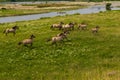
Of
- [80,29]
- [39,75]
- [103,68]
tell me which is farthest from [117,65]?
[80,29]

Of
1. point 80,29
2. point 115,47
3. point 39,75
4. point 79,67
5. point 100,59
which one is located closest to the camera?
point 39,75

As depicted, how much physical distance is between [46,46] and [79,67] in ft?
26.4

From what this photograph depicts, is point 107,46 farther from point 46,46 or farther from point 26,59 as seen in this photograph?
point 26,59

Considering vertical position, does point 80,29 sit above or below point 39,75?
below

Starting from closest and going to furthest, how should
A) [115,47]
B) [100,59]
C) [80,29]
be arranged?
1. [100,59]
2. [115,47]
3. [80,29]

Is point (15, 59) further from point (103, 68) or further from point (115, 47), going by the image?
point (115, 47)

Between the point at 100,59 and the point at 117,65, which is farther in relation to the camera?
the point at 100,59

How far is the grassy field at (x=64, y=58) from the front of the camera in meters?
21.0

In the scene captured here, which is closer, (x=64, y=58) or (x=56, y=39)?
(x=64, y=58)

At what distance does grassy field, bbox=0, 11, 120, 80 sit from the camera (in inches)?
825

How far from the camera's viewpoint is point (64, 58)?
Result: 25.9 m

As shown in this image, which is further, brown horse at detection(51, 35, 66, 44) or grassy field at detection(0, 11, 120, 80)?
brown horse at detection(51, 35, 66, 44)

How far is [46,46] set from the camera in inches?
1196

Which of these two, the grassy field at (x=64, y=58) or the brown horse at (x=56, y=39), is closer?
the grassy field at (x=64, y=58)
